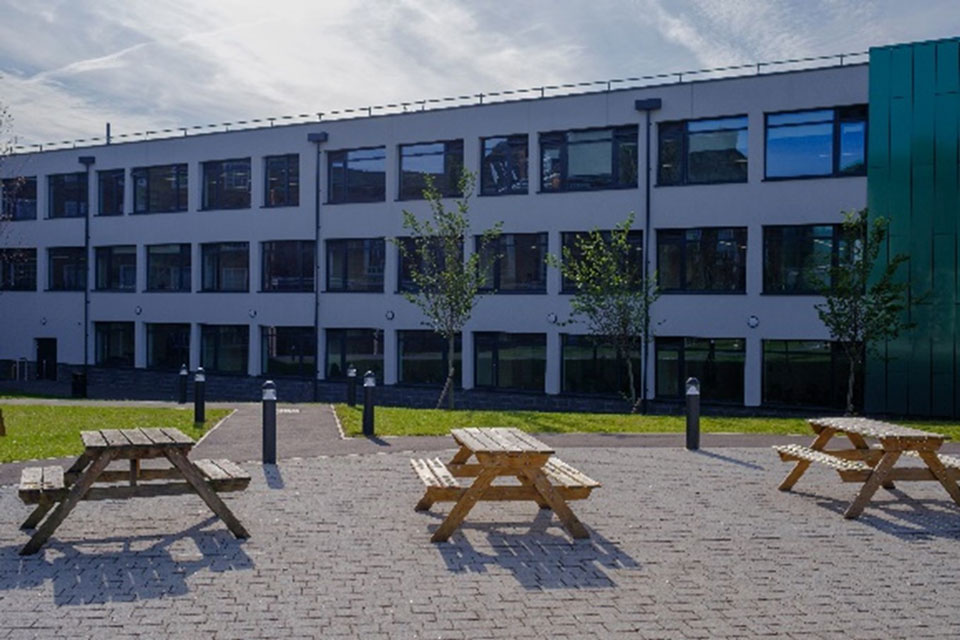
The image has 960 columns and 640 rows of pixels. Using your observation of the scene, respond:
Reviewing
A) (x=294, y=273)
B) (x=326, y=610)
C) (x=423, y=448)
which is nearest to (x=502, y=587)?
(x=326, y=610)

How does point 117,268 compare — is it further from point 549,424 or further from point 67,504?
point 67,504

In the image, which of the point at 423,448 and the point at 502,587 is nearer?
the point at 502,587

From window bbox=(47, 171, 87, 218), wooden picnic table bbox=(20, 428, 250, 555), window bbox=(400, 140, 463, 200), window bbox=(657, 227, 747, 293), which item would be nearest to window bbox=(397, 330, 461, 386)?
window bbox=(400, 140, 463, 200)

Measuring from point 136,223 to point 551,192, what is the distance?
742 inches

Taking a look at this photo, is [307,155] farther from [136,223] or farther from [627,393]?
[627,393]

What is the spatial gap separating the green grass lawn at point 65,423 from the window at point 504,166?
13106 millimetres

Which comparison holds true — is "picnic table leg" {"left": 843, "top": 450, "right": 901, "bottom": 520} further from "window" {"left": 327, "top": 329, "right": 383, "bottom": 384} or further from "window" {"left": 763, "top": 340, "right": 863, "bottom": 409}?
"window" {"left": 327, "top": 329, "right": 383, "bottom": 384}

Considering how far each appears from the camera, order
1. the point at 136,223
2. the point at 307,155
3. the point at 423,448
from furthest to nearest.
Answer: the point at 136,223, the point at 307,155, the point at 423,448

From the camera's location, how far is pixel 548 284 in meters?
31.4

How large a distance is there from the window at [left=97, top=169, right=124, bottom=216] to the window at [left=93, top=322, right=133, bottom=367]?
469 centimetres

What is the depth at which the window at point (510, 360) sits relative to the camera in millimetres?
31844

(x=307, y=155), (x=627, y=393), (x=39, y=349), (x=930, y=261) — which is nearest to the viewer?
(x=930, y=261)

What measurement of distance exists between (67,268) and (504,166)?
70.5ft

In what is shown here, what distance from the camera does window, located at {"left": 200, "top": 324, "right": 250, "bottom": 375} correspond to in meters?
38.0
